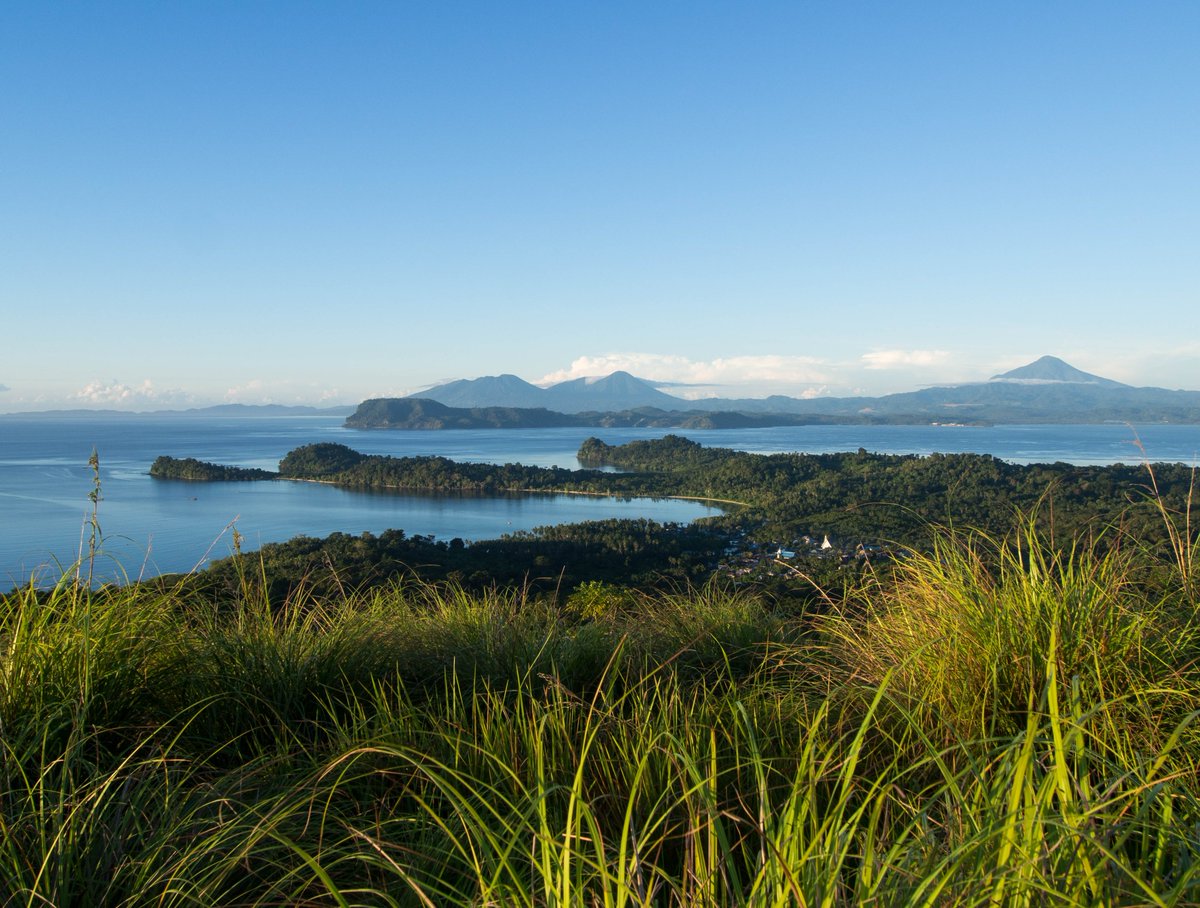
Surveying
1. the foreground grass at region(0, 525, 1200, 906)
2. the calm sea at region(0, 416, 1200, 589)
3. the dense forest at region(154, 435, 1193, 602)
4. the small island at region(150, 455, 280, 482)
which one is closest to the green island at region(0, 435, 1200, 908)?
the foreground grass at region(0, 525, 1200, 906)

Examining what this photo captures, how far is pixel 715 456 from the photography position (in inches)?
2388

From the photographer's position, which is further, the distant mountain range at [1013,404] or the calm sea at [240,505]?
the distant mountain range at [1013,404]

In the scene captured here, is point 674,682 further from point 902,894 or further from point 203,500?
point 203,500

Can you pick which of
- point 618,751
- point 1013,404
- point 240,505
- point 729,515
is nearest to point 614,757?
point 618,751

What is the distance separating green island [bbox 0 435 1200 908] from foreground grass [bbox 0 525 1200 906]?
13mm

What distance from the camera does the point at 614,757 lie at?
81.1 inches

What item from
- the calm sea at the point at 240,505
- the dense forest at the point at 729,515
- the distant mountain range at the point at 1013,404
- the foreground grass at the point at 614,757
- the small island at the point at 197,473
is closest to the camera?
the foreground grass at the point at 614,757

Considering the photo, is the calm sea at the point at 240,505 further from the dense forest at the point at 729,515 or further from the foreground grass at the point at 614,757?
the dense forest at the point at 729,515

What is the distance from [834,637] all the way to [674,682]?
1.19 meters

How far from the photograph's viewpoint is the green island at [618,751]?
1274mm

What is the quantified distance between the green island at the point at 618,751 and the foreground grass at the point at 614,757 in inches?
0.5

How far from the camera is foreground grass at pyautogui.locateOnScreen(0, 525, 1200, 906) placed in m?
1.27

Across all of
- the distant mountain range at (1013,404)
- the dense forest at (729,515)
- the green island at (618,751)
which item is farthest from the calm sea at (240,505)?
the distant mountain range at (1013,404)

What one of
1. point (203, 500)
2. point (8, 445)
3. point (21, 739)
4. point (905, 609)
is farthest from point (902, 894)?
point (8, 445)
